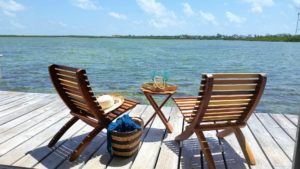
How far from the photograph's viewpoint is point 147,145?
10.8 ft

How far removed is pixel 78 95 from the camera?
2.93 meters

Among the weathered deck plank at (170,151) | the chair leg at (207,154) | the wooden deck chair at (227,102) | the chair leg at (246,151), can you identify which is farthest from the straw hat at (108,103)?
the chair leg at (246,151)

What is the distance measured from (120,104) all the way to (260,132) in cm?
187

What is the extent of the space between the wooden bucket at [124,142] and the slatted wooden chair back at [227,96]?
61cm

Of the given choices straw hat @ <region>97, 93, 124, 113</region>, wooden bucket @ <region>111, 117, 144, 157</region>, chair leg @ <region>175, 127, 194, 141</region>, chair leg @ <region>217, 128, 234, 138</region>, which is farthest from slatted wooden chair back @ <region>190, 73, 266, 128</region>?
straw hat @ <region>97, 93, 124, 113</region>

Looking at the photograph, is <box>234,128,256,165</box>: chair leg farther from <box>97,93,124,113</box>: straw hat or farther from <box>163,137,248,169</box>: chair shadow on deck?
<box>97,93,124,113</box>: straw hat

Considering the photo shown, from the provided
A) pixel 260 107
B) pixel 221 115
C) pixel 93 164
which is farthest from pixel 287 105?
pixel 93 164

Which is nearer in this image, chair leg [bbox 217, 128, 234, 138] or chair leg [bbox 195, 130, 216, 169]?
chair leg [bbox 195, 130, 216, 169]

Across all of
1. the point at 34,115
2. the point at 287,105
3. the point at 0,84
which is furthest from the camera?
the point at 0,84

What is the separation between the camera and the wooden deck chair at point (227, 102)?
2561mm

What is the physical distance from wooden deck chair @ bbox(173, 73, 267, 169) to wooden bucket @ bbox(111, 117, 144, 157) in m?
0.56

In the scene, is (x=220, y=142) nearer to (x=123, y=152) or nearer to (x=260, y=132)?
(x=260, y=132)

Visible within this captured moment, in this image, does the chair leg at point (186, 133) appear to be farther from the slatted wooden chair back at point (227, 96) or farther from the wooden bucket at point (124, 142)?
the wooden bucket at point (124, 142)

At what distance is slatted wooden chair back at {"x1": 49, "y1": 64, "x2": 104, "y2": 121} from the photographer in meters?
2.73
